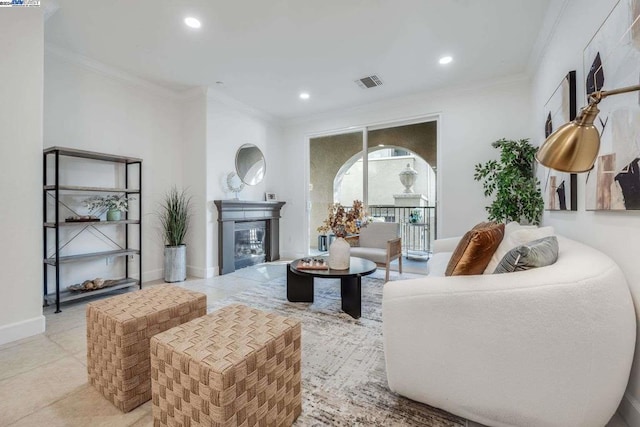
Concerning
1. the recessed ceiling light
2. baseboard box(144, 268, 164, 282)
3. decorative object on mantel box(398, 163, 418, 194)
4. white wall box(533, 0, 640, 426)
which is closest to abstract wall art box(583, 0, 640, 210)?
white wall box(533, 0, 640, 426)

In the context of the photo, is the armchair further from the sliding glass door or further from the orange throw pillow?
the orange throw pillow

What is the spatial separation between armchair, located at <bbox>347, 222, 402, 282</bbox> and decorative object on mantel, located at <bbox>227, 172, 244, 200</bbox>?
6.40 feet

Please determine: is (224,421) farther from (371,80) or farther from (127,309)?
(371,80)

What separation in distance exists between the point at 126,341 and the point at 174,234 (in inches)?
107

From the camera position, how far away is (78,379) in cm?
166

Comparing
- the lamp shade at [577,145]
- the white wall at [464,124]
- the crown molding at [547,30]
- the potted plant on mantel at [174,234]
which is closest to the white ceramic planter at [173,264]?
the potted plant on mantel at [174,234]

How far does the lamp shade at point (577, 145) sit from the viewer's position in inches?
33.1

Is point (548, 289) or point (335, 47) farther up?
point (335, 47)

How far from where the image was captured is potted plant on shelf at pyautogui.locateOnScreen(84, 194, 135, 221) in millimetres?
3191

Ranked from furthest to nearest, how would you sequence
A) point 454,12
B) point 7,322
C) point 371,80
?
point 371,80 → point 454,12 → point 7,322

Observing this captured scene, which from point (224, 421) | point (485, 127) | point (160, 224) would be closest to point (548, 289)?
point (224, 421)

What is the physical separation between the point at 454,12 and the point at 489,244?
2276 mm

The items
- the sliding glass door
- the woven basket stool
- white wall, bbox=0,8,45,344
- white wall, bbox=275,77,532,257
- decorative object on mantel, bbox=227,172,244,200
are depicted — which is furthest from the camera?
the sliding glass door

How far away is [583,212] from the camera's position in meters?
1.86
